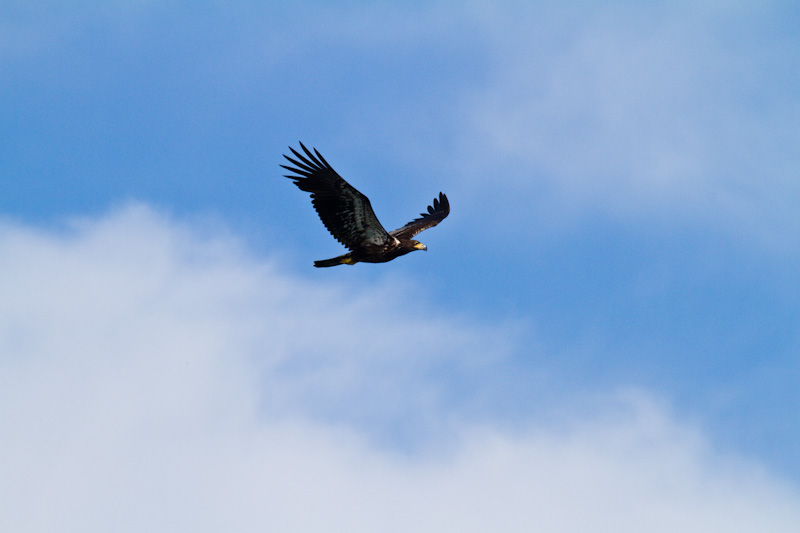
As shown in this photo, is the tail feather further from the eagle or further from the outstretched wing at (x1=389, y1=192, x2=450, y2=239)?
the outstretched wing at (x1=389, y1=192, x2=450, y2=239)

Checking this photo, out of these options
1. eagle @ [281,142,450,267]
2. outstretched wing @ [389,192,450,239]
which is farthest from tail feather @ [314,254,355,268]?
outstretched wing @ [389,192,450,239]

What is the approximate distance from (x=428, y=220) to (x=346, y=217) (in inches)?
321

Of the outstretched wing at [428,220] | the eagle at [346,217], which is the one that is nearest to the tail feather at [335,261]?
the eagle at [346,217]

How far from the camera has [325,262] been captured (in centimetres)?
2452

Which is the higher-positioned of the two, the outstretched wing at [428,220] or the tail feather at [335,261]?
the outstretched wing at [428,220]

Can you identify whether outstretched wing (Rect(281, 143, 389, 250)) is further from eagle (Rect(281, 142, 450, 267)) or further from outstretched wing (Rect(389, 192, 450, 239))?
outstretched wing (Rect(389, 192, 450, 239))

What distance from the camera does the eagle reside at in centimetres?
2248

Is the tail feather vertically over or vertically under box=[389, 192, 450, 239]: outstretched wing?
under

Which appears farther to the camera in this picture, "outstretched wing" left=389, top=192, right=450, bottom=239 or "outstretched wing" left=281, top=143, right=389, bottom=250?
"outstretched wing" left=389, top=192, right=450, bottom=239

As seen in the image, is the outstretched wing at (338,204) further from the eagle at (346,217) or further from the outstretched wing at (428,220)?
the outstretched wing at (428,220)

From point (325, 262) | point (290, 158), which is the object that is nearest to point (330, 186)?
point (290, 158)

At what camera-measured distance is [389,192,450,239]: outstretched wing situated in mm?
28250

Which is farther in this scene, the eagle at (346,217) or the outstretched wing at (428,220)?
the outstretched wing at (428,220)

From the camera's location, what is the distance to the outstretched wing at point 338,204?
73.6 feet
